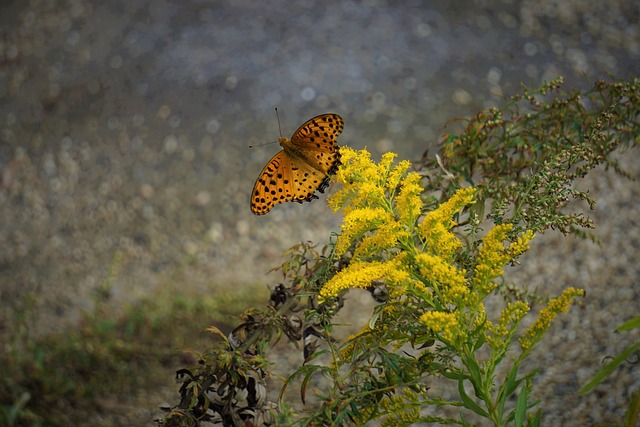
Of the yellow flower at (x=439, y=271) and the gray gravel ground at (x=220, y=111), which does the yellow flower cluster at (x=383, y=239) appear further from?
the gray gravel ground at (x=220, y=111)

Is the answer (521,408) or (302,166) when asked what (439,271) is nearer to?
(521,408)

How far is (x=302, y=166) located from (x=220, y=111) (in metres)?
2.36

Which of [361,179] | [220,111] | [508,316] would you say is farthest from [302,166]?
[220,111]

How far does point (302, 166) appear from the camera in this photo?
113 cm

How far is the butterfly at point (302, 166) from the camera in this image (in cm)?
111

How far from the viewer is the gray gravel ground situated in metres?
2.69

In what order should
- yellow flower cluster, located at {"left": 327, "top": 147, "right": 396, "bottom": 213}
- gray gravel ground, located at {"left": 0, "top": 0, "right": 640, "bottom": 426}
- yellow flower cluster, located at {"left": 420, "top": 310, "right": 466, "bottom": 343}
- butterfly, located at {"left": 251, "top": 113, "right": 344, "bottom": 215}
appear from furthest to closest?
gray gravel ground, located at {"left": 0, "top": 0, "right": 640, "bottom": 426} → butterfly, located at {"left": 251, "top": 113, "right": 344, "bottom": 215} → yellow flower cluster, located at {"left": 327, "top": 147, "right": 396, "bottom": 213} → yellow flower cluster, located at {"left": 420, "top": 310, "right": 466, "bottom": 343}

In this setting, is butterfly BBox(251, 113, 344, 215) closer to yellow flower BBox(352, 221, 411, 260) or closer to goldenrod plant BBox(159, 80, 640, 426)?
goldenrod plant BBox(159, 80, 640, 426)

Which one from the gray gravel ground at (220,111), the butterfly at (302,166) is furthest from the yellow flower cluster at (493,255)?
the gray gravel ground at (220,111)

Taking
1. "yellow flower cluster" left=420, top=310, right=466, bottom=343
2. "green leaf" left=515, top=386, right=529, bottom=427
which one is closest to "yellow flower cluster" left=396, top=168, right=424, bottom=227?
"yellow flower cluster" left=420, top=310, right=466, bottom=343

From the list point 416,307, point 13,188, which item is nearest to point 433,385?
point 416,307

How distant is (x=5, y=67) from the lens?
3.79 meters

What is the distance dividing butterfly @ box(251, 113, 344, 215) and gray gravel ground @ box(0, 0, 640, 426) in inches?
47.7

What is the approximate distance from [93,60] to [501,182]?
2987 mm
